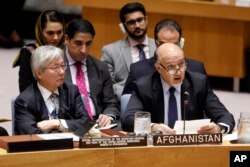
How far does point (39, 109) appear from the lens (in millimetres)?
5016

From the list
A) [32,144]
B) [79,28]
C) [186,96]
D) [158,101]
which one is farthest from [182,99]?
[32,144]

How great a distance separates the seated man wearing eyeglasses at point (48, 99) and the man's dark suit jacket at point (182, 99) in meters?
0.38

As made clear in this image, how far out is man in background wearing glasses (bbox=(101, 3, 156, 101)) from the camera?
6610 millimetres

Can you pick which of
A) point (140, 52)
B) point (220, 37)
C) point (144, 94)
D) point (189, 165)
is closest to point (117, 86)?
point (140, 52)

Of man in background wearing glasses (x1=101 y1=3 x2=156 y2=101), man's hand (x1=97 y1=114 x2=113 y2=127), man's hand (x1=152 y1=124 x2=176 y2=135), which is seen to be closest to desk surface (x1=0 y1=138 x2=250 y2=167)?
man's hand (x1=152 y1=124 x2=176 y2=135)

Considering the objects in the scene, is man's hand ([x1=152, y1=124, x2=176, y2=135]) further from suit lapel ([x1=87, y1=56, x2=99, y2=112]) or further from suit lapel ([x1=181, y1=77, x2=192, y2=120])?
suit lapel ([x1=87, y1=56, x2=99, y2=112])

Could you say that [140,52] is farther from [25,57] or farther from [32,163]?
[32,163]

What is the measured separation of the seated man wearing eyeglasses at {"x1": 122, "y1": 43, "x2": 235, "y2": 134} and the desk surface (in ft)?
2.13

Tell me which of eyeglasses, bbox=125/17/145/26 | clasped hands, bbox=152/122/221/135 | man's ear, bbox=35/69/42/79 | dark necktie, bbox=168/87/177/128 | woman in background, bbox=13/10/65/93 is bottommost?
clasped hands, bbox=152/122/221/135

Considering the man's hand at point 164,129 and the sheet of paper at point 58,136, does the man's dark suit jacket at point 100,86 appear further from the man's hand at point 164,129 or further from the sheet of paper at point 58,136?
the sheet of paper at point 58,136

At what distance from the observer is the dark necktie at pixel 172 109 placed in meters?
5.10

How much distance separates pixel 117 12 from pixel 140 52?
8.51 feet

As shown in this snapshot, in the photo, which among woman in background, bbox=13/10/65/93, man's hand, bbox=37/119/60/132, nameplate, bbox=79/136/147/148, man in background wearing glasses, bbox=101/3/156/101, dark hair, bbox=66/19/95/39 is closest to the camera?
nameplate, bbox=79/136/147/148

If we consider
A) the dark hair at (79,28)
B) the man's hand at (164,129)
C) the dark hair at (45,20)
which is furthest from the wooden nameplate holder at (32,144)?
the dark hair at (45,20)
